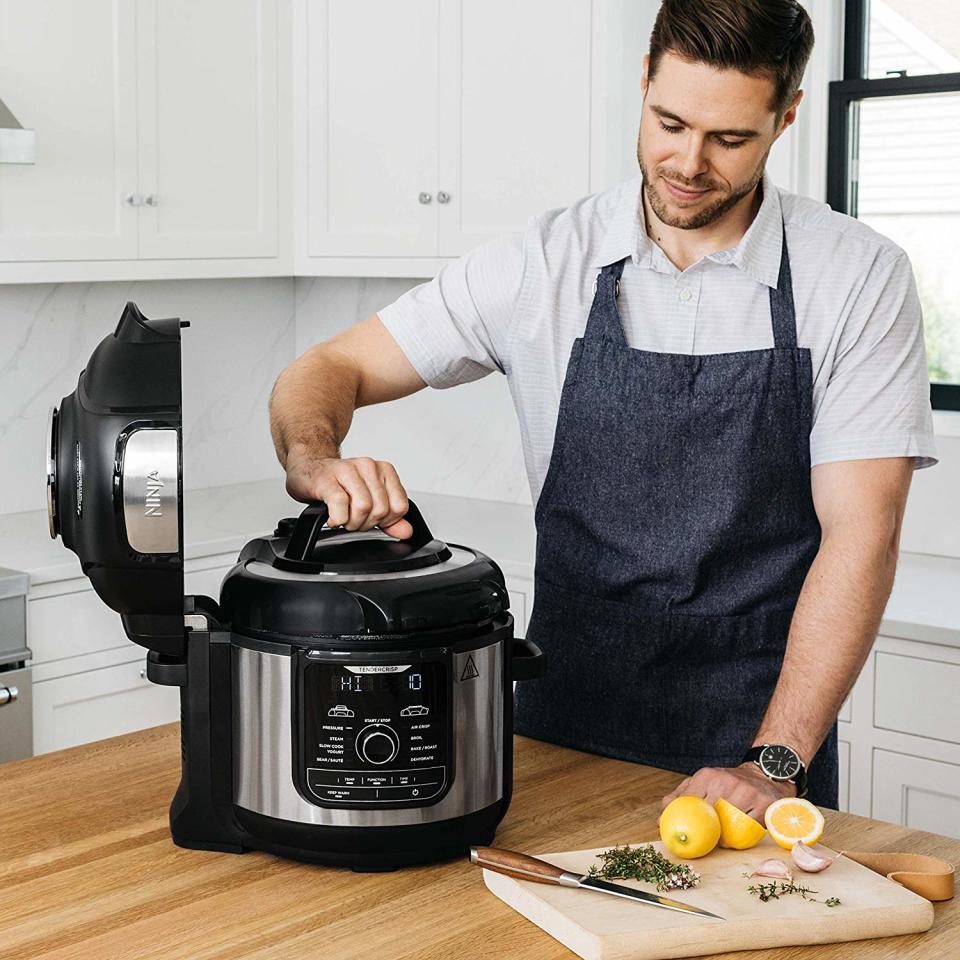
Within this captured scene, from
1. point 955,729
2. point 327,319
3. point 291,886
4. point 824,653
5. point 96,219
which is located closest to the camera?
point 291,886

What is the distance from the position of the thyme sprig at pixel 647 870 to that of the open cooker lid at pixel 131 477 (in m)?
0.41

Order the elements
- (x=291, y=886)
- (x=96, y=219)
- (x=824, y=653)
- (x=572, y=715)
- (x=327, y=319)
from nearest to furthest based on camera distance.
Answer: (x=291, y=886)
(x=824, y=653)
(x=572, y=715)
(x=96, y=219)
(x=327, y=319)

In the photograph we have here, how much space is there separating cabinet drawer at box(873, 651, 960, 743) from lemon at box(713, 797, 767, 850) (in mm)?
1312

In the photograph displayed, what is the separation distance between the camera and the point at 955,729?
7.95 ft

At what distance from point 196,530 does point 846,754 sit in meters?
1.49

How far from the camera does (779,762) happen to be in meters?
1.39

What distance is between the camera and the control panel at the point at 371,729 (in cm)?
117

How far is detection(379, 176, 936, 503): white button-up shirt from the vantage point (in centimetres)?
161

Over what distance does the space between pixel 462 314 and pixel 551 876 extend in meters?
0.85

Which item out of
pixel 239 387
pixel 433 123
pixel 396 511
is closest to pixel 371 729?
pixel 396 511

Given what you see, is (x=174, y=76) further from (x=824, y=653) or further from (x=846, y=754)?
(x=824, y=653)

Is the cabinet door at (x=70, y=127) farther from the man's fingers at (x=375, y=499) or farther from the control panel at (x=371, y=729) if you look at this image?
the control panel at (x=371, y=729)

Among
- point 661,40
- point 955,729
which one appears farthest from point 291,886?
point 955,729

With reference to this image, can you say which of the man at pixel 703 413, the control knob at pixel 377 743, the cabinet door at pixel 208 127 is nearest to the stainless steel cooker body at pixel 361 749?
the control knob at pixel 377 743
